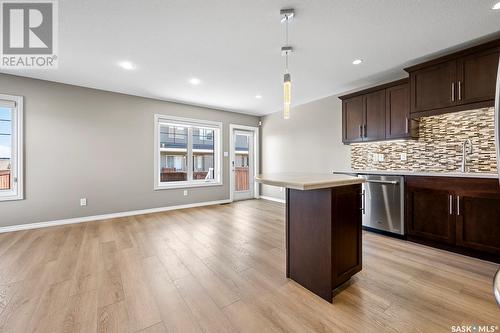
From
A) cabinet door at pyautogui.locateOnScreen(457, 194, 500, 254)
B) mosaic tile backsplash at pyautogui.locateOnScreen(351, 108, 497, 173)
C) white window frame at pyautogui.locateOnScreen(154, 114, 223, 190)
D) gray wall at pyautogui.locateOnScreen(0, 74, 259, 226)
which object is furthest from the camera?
white window frame at pyautogui.locateOnScreen(154, 114, 223, 190)

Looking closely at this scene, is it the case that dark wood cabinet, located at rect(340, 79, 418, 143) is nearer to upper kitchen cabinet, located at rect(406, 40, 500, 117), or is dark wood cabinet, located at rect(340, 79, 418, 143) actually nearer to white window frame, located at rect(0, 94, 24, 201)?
upper kitchen cabinet, located at rect(406, 40, 500, 117)

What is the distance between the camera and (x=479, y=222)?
2234mm

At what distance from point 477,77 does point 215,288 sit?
3501 mm

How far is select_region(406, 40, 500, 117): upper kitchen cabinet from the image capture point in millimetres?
2254

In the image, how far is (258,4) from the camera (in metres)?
1.86

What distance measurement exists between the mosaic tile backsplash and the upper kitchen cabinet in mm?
413

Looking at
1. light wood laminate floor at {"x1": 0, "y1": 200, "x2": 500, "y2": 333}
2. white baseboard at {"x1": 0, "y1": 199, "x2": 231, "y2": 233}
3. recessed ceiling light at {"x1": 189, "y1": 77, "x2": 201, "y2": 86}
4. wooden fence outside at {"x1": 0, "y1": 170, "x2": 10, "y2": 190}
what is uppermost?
recessed ceiling light at {"x1": 189, "y1": 77, "x2": 201, "y2": 86}

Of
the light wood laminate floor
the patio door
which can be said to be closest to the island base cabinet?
the light wood laminate floor

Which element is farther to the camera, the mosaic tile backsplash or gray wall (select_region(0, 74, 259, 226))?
gray wall (select_region(0, 74, 259, 226))

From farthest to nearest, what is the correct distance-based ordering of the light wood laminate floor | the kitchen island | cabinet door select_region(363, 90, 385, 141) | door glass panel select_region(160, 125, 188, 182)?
door glass panel select_region(160, 125, 188, 182)
cabinet door select_region(363, 90, 385, 141)
the kitchen island
the light wood laminate floor

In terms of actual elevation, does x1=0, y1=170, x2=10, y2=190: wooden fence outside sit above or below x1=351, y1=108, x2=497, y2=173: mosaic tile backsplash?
below

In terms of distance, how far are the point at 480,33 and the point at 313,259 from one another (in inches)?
115

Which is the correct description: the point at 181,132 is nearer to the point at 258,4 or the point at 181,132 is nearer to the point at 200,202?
the point at 200,202

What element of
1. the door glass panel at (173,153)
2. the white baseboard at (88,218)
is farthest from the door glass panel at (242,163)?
the door glass panel at (173,153)
